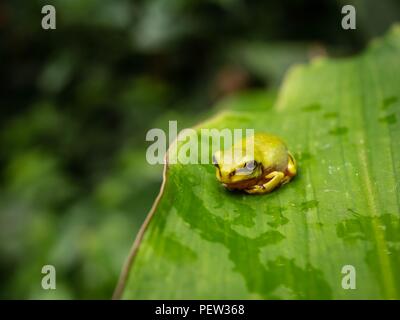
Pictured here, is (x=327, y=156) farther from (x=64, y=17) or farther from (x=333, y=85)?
(x=64, y=17)

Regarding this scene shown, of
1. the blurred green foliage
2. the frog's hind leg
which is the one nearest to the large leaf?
the frog's hind leg

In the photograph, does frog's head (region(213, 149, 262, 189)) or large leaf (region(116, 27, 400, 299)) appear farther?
frog's head (region(213, 149, 262, 189))

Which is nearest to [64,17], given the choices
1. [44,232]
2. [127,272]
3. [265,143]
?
[44,232]

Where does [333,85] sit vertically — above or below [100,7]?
below

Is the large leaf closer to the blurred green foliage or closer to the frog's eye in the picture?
the frog's eye

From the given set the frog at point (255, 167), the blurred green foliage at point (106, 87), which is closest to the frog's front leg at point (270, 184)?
the frog at point (255, 167)

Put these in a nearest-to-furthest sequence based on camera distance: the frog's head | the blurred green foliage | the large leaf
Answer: the large leaf → the frog's head → the blurred green foliage

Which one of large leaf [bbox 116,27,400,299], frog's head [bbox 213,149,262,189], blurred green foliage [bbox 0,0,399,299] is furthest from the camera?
blurred green foliage [bbox 0,0,399,299]
